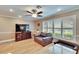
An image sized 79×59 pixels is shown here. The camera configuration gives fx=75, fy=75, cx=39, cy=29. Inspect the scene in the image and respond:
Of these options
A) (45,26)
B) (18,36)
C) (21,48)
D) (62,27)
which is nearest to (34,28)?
(45,26)

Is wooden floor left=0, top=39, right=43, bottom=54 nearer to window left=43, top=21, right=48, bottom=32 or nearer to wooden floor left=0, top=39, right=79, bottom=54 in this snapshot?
wooden floor left=0, top=39, right=79, bottom=54

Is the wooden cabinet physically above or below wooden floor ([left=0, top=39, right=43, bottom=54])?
above

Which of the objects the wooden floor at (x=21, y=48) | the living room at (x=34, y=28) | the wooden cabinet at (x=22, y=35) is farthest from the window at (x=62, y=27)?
the wooden cabinet at (x=22, y=35)

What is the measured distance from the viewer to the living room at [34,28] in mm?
2080

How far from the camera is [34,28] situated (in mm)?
2363

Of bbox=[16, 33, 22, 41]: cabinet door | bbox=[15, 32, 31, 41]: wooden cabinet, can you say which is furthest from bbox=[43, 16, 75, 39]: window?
bbox=[16, 33, 22, 41]: cabinet door

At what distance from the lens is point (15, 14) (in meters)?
2.15

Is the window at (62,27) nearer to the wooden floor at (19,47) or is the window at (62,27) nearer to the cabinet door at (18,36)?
the wooden floor at (19,47)

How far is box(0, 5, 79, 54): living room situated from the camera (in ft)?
6.82

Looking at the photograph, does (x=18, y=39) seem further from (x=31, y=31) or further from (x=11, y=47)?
(x=31, y=31)

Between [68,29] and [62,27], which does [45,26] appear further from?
[68,29]
